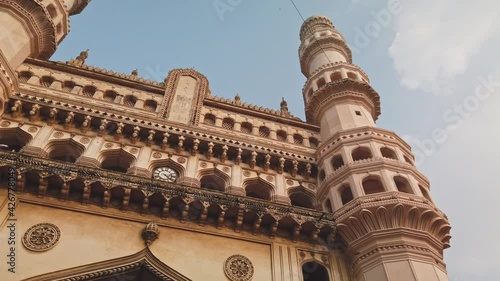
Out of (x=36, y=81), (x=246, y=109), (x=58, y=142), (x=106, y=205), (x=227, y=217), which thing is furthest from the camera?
(x=246, y=109)

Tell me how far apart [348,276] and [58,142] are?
32.6 ft

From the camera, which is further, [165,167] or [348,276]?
[165,167]

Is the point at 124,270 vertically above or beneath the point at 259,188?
beneath

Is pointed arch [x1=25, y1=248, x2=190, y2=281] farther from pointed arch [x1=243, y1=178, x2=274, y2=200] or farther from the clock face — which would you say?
pointed arch [x1=243, y1=178, x2=274, y2=200]

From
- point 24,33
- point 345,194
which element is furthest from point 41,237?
point 24,33

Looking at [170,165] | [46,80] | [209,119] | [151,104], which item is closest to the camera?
[170,165]

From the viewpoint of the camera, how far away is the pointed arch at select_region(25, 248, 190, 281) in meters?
10.3

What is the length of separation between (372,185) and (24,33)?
14.2 metres

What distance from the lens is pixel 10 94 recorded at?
14.4 meters

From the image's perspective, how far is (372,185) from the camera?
14492mm

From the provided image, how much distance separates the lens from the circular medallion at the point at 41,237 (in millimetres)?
10695

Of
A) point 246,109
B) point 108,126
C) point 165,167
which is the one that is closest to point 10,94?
point 108,126

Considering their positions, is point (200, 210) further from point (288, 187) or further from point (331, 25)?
point (331, 25)

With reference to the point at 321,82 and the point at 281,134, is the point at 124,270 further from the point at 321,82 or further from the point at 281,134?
the point at 321,82
